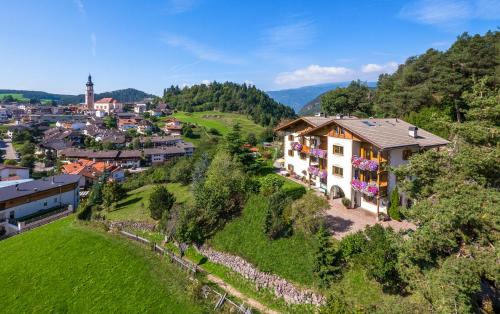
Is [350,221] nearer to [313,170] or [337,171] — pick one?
[337,171]

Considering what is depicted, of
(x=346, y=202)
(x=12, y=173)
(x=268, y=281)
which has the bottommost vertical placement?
(x=268, y=281)

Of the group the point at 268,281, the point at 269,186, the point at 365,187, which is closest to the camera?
the point at 268,281

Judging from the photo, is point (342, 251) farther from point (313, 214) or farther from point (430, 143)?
point (430, 143)

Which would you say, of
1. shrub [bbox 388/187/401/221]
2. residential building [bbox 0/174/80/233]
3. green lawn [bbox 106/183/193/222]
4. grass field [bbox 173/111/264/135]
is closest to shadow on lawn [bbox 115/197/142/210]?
green lawn [bbox 106/183/193/222]

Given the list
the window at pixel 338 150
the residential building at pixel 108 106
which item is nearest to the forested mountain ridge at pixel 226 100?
the residential building at pixel 108 106

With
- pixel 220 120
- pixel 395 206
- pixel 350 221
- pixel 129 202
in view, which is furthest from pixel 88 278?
pixel 220 120

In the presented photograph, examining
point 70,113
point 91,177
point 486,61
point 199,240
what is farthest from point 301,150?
point 70,113

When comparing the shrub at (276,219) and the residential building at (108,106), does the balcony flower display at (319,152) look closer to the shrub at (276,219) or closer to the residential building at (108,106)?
the shrub at (276,219)
